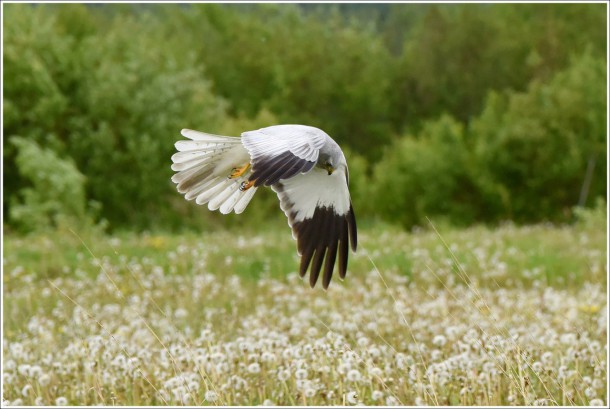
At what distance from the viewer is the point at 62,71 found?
25828 mm

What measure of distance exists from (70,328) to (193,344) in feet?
5.94

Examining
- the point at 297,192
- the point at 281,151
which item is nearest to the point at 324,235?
the point at 297,192

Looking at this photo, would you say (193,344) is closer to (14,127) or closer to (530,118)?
(14,127)

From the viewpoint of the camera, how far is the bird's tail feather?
4.83m

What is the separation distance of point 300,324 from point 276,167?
9.65 ft

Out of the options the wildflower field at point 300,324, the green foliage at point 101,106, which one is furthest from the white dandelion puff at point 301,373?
the green foliage at point 101,106

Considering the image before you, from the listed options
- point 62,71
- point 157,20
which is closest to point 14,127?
point 62,71

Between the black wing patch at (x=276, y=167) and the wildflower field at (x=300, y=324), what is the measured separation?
2.28ft

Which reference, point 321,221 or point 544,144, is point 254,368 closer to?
point 321,221

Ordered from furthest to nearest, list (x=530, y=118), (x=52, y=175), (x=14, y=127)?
(x=530, y=118) → (x=14, y=127) → (x=52, y=175)

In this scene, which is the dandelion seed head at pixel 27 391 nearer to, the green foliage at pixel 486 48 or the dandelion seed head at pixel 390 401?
the dandelion seed head at pixel 390 401

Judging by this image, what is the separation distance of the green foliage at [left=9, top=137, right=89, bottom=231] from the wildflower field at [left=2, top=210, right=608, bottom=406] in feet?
26.9

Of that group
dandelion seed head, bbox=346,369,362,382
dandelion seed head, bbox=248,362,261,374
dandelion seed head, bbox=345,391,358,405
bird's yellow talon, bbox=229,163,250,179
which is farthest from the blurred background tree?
dandelion seed head, bbox=345,391,358,405

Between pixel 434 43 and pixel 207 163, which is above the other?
pixel 434 43
